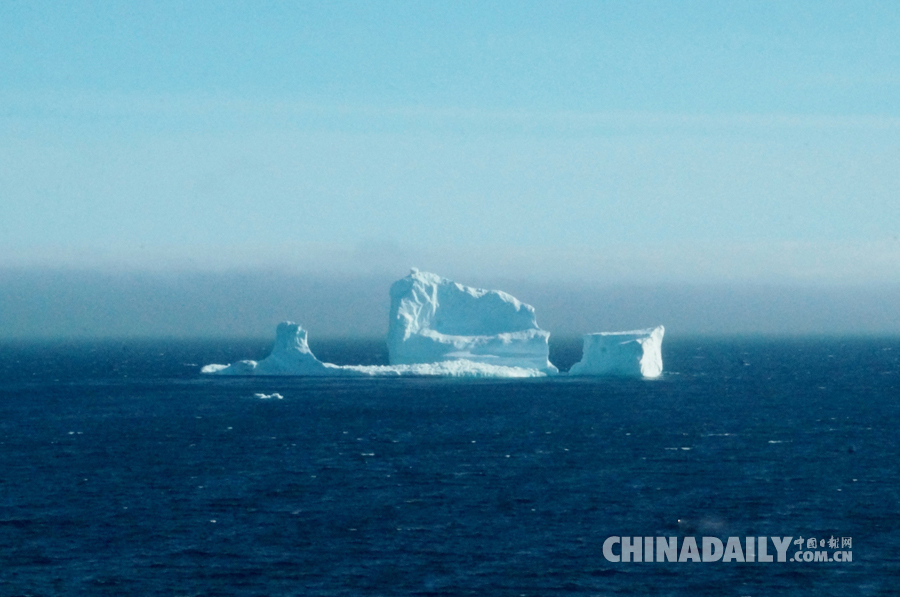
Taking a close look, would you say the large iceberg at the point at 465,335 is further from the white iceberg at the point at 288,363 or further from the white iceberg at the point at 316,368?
the white iceberg at the point at 288,363

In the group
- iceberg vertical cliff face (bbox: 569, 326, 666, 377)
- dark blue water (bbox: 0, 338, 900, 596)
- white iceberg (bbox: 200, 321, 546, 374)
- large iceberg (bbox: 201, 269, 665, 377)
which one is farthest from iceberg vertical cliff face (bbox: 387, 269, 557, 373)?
dark blue water (bbox: 0, 338, 900, 596)

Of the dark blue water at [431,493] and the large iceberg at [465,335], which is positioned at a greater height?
the large iceberg at [465,335]

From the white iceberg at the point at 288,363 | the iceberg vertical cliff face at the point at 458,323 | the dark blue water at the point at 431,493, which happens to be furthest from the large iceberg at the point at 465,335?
the dark blue water at the point at 431,493

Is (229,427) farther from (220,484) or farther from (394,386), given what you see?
(394,386)

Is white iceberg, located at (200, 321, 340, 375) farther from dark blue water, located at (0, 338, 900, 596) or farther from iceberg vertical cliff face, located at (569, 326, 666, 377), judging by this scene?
iceberg vertical cliff face, located at (569, 326, 666, 377)

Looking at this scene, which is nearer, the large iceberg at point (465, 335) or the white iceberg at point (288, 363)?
the large iceberg at point (465, 335)

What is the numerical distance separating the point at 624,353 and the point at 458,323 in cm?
1324

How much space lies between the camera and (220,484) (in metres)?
31.8

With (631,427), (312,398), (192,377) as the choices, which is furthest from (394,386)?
(631,427)

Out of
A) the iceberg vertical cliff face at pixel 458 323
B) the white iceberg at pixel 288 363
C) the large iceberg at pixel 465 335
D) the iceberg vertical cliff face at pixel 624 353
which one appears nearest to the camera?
the iceberg vertical cliff face at pixel 624 353

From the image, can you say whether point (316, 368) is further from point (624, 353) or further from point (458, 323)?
point (624, 353)

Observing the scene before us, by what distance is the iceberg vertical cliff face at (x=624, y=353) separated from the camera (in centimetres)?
7225

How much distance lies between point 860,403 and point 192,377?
51863 millimetres

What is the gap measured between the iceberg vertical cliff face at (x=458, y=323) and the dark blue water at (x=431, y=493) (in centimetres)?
1683
